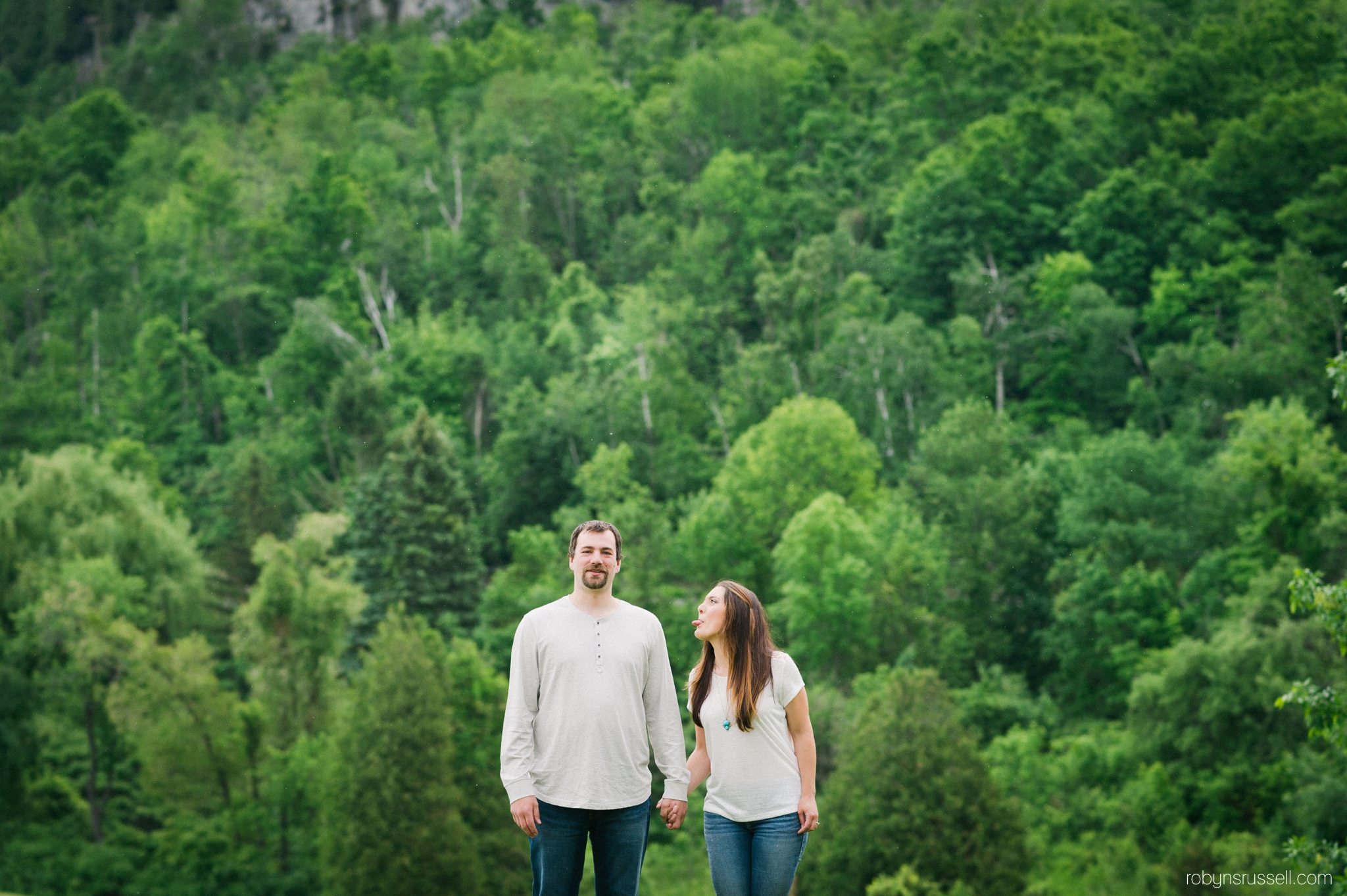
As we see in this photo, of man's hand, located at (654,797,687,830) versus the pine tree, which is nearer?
man's hand, located at (654,797,687,830)

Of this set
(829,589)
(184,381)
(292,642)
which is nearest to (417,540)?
(292,642)

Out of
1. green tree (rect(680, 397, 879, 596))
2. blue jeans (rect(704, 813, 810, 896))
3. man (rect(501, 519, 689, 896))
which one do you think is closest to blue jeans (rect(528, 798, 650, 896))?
man (rect(501, 519, 689, 896))

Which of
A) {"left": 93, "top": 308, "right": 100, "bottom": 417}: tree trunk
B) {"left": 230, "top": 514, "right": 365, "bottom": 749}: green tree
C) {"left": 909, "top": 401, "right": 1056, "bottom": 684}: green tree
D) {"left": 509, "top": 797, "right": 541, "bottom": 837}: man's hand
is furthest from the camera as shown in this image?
{"left": 93, "top": 308, "right": 100, "bottom": 417}: tree trunk

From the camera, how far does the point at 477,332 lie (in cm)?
6594

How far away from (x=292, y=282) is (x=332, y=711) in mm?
40561

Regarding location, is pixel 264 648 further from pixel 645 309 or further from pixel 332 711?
pixel 645 309

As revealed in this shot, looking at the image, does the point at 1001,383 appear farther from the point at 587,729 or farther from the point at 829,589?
the point at 587,729

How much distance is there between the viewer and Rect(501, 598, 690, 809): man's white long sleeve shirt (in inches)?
199

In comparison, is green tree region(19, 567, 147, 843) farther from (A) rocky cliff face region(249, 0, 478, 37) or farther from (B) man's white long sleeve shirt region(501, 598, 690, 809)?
(A) rocky cliff face region(249, 0, 478, 37)

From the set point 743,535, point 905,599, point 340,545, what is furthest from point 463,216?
point 905,599

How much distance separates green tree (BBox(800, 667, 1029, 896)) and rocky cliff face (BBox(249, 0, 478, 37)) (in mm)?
97029

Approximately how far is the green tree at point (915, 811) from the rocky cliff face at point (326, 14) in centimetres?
9703

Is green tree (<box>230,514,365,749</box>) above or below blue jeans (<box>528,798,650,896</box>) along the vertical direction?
below

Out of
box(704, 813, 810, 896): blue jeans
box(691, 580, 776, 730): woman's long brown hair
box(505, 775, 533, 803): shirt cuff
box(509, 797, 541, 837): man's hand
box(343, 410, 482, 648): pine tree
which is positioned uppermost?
box(691, 580, 776, 730): woman's long brown hair
